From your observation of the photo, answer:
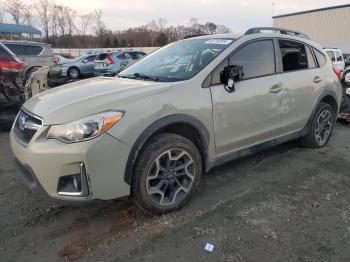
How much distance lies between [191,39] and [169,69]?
84 centimetres

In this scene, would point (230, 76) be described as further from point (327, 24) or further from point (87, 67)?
point (327, 24)

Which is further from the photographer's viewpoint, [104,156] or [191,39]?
[191,39]

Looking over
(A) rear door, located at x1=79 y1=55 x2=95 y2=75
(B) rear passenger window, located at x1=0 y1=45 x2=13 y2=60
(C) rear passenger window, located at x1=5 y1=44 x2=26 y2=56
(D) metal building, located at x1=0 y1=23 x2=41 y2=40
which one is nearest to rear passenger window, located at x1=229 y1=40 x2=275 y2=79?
(B) rear passenger window, located at x1=0 y1=45 x2=13 y2=60

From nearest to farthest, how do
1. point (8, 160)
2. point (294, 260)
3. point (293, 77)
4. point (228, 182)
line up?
point (294, 260) → point (228, 182) → point (293, 77) → point (8, 160)

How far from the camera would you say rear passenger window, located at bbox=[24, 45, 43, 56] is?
1317 centimetres

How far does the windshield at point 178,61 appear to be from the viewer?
379 centimetres

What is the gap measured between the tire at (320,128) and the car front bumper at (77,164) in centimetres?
322

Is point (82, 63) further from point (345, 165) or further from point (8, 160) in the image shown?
point (345, 165)

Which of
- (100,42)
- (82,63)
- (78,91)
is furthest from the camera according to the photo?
(100,42)

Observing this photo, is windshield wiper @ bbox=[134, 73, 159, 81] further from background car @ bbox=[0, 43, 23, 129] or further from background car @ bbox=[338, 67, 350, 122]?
background car @ bbox=[338, 67, 350, 122]

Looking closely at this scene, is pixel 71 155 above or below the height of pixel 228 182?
above

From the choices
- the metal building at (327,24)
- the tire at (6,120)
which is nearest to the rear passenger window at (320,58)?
the tire at (6,120)

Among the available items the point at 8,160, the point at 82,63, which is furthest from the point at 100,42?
the point at 8,160

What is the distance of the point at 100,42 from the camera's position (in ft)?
225
